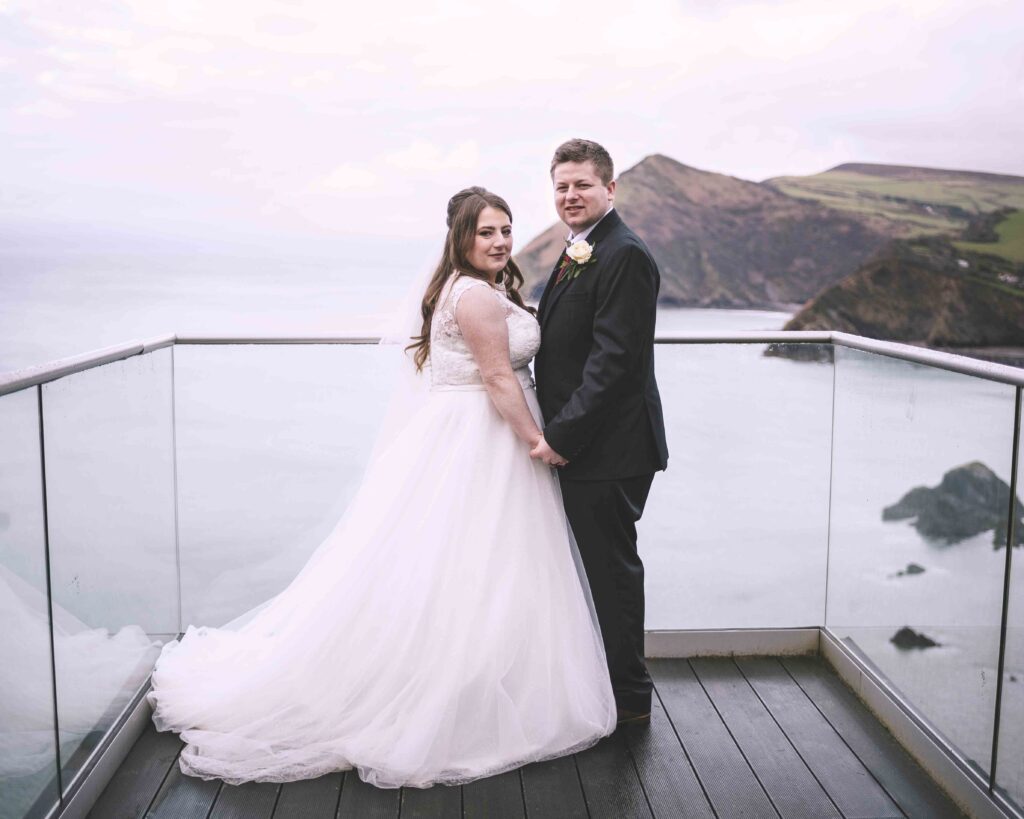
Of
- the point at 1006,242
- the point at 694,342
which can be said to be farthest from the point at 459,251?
the point at 1006,242

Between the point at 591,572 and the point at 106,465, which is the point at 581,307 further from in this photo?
the point at 106,465

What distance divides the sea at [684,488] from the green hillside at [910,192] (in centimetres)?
813

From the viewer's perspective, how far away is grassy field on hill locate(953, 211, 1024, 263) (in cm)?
1125

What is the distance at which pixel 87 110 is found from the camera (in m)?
7.45

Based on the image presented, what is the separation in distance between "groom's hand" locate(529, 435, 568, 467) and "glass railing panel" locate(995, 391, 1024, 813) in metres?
1.02

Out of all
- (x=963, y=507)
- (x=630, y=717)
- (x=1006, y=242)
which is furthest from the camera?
(x=1006, y=242)

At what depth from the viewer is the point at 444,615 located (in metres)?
2.32

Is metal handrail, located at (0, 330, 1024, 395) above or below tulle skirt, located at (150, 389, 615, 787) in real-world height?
above

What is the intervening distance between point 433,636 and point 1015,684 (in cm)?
127

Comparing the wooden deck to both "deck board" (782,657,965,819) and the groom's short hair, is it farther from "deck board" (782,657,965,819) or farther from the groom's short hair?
the groom's short hair

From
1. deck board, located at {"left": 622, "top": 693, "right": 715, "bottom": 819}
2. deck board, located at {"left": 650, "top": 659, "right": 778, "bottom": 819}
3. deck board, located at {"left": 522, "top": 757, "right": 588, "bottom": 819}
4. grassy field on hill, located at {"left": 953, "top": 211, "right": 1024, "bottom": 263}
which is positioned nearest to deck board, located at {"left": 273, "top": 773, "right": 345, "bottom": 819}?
deck board, located at {"left": 522, "top": 757, "right": 588, "bottom": 819}

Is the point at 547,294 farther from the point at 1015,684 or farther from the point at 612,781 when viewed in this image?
the point at 1015,684

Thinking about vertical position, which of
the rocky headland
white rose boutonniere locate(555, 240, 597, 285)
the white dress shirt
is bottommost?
the rocky headland

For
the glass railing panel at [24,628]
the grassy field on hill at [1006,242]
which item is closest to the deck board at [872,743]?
the glass railing panel at [24,628]
